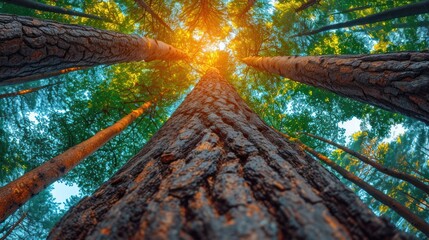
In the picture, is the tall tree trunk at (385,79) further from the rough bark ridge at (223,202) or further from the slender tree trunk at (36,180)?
the slender tree trunk at (36,180)

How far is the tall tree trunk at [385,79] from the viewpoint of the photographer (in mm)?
1657

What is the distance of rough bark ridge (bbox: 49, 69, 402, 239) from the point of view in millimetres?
621

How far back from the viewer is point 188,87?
10.4 meters

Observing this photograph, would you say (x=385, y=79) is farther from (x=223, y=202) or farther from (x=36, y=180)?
(x=36, y=180)

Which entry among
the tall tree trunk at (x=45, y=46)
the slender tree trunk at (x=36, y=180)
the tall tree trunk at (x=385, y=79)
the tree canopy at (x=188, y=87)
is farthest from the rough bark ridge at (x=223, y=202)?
the tree canopy at (x=188, y=87)

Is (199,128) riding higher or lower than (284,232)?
higher

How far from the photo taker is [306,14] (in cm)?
1045

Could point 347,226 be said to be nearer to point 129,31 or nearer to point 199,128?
point 199,128

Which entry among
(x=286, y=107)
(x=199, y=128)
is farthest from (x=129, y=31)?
(x=199, y=128)

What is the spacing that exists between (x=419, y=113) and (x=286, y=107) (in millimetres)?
9484

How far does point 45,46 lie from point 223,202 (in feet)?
8.25

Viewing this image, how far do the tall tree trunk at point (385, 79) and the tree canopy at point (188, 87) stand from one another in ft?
15.2

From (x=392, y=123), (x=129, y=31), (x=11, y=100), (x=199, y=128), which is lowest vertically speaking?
(x=199, y=128)

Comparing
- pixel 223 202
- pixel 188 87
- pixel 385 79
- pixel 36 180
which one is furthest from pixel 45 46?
pixel 188 87
